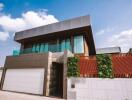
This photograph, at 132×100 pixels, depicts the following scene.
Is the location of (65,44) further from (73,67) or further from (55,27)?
(73,67)

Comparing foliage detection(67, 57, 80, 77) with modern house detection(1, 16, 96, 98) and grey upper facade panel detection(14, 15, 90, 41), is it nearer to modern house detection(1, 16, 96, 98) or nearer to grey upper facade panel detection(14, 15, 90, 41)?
modern house detection(1, 16, 96, 98)

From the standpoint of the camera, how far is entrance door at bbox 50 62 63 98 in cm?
1130

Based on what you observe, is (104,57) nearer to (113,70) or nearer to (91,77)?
(113,70)

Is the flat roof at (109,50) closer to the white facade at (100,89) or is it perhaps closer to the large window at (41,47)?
the large window at (41,47)

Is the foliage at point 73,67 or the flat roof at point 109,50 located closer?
the foliage at point 73,67

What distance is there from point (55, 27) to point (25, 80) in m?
7.01

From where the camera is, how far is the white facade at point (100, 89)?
7.74 metres

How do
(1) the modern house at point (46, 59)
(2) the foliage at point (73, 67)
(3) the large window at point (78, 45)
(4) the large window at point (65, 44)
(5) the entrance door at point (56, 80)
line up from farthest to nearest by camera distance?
(4) the large window at point (65, 44)
(3) the large window at point (78, 45)
(5) the entrance door at point (56, 80)
(1) the modern house at point (46, 59)
(2) the foliage at point (73, 67)

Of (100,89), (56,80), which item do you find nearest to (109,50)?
(56,80)

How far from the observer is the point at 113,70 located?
27.9ft

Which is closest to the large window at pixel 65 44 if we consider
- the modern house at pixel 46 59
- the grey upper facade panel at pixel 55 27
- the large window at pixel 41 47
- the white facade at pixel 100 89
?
the modern house at pixel 46 59

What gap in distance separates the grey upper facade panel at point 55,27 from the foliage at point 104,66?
5.01 metres

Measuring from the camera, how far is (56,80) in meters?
12.6

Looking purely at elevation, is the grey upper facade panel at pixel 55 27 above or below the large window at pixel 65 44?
above
